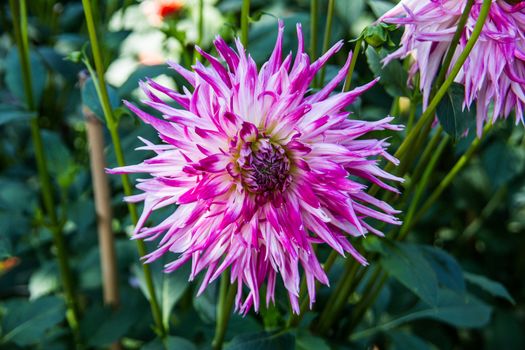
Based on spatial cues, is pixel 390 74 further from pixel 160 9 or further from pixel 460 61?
pixel 160 9

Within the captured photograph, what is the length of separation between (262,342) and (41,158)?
0.42m

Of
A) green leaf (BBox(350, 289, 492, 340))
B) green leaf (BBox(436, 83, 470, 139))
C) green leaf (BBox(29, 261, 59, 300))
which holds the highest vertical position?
green leaf (BBox(436, 83, 470, 139))

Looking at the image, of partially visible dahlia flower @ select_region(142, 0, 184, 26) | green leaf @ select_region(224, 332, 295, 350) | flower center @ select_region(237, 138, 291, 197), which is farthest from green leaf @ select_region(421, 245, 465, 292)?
partially visible dahlia flower @ select_region(142, 0, 184, 26)

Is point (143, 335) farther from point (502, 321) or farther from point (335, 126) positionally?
point (502, 321)

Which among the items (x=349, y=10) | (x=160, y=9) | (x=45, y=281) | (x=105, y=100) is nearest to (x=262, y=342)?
(x=105, y=100)

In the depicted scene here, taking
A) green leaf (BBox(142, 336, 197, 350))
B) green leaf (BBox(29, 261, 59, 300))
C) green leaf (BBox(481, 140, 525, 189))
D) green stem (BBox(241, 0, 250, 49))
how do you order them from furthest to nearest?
green leaf (BBox(481, 140, 525, 189)) → green leaf (BBox(29, 261, 59, 300)) → green leaf (BBox(142, 336, 197, 350)) → green stem (BBox(241, 0, 250, 49))

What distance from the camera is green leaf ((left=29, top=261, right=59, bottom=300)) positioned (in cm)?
114

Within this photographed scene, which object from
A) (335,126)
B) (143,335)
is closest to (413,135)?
(335,126)

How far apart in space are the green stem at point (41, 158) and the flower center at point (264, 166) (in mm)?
438

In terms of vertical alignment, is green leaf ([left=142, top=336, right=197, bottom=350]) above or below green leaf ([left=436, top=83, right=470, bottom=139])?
below

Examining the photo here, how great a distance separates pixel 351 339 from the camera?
3.04 ft

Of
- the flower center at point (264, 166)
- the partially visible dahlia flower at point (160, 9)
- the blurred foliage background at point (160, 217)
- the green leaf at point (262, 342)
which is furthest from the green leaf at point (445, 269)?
the partially visible dahlia flower at point (160, 9)

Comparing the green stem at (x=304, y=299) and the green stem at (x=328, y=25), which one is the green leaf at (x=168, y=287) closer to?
the green stem at (x=304, y=299)

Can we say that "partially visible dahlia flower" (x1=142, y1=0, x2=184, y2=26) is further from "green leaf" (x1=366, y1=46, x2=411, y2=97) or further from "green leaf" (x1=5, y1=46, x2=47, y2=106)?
"green leaf" (x1=366, y1=46, x2=411, y2=97)
